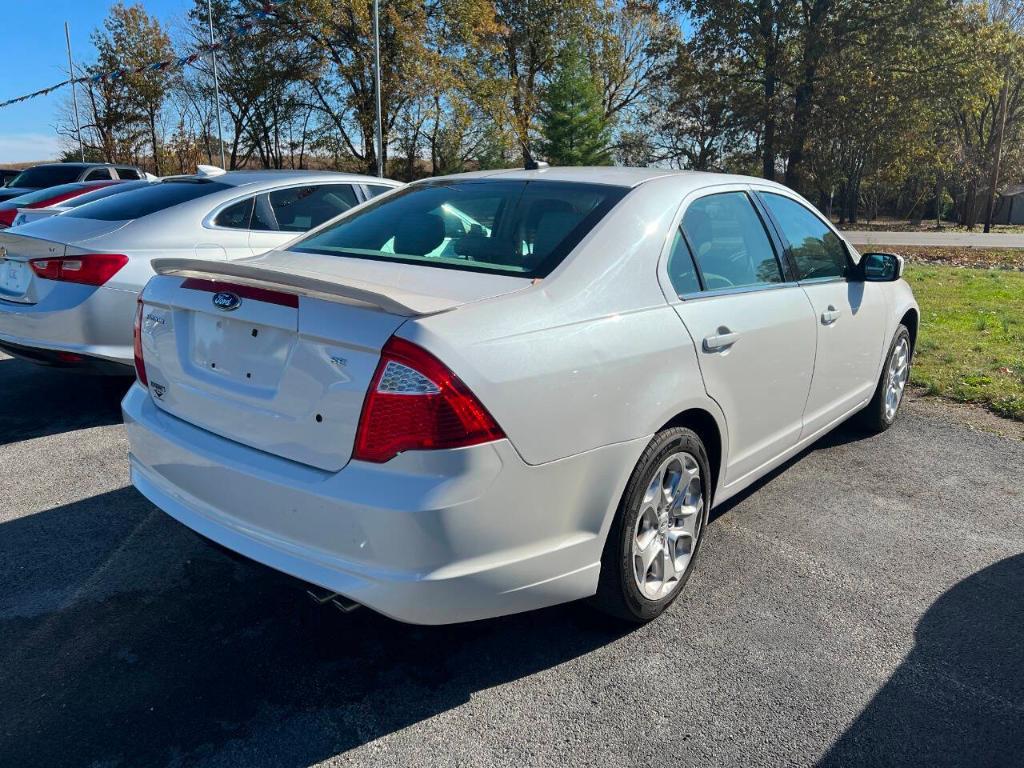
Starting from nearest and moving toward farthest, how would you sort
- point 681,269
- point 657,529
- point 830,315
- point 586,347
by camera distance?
point 586,347, point 657,529, point 681,269, point 830,315

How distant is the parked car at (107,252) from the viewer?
16.1 feet

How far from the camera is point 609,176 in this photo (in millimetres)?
3365

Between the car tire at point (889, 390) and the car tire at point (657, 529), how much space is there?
2.47 meters

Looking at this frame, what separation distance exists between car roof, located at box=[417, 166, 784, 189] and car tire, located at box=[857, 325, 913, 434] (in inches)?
Result: 78.1

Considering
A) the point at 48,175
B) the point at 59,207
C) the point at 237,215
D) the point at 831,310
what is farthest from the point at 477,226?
the point at 48,175

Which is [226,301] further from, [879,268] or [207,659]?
[879,268]

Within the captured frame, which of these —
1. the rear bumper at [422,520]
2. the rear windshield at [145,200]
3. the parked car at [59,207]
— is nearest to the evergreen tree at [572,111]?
the parked car at [59,207]

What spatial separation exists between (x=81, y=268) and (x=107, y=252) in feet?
0.59

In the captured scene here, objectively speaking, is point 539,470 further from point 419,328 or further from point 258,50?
point 258,50

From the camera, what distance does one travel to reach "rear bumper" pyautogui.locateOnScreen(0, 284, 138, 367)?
4.89 meters

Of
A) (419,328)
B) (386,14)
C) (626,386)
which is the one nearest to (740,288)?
(626,386)

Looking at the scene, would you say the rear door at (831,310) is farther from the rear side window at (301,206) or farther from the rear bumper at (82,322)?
the rear bumper at (82,322)

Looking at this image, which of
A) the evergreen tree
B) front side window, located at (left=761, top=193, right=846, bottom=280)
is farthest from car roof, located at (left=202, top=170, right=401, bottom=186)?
the evergreen tree

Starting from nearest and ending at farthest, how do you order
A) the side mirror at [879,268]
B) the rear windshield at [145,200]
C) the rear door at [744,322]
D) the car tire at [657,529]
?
1. the car tire at [657,529]
2. the rear door at [744,322]
3. the side mirror at [879,268]
4. the rear windshield at [145,200]
